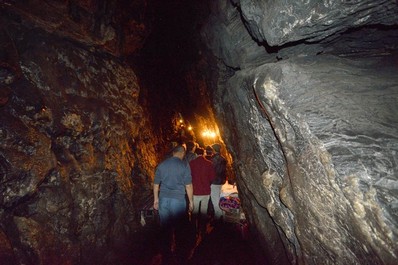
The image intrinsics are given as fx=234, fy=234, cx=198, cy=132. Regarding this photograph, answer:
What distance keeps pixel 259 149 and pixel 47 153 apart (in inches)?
153

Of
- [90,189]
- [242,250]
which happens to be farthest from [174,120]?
[242,250]

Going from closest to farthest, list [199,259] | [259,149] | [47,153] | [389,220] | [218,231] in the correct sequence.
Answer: [389,220]
[259,149]
[47,153]
[199,259]
[218,231]

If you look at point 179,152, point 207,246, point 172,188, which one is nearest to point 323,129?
point 179,152

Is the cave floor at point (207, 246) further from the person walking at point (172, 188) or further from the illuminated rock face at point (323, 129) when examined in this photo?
the illuminated rock face at point (323, 129)

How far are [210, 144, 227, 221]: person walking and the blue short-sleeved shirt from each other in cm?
136

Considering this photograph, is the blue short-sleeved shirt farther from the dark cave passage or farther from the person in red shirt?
the dark cave passage

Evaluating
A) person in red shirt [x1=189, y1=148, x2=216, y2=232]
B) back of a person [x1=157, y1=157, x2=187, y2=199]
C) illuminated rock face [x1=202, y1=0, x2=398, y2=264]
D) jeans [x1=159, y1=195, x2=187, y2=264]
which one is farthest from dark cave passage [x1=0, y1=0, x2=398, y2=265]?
back of a person [x1=157, y1=157, x2=187, y2=199]

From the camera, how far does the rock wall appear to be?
402 centimetres

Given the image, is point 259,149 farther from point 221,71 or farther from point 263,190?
point 221,71

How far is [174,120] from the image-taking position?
459 inches

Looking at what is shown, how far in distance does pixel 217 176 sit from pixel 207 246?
5.48ft

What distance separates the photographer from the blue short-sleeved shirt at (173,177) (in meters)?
4.83

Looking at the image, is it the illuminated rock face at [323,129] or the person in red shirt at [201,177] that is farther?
the person in red shirt at [201,177]

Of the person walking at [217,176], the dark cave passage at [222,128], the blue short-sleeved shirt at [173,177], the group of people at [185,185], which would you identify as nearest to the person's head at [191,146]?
the group of people at [185,185]
